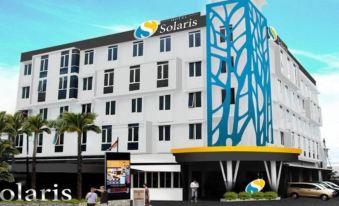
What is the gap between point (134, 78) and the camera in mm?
46375

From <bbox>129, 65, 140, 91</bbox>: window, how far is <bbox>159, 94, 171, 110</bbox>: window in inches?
125

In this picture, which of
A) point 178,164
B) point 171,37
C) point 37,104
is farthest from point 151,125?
point 37,104

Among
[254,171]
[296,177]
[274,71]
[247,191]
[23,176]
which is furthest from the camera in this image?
[296,177]

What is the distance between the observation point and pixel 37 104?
5253 cm

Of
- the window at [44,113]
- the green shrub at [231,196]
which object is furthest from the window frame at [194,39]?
the window at [44,113]

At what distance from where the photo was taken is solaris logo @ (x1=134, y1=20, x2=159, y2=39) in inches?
1818

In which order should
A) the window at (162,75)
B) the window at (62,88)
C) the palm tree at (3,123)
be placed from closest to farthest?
the palm tree at (3,123), the window at (162,75), the window at (62,88)

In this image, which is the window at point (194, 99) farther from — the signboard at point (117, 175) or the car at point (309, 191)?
the signboard at point (117, 175)

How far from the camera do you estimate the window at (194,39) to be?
43.8 metres

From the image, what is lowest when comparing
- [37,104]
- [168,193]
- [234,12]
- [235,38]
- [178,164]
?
[168,193]

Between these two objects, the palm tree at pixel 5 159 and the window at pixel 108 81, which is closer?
the palm tree at pixel 5 159

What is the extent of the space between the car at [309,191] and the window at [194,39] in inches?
671

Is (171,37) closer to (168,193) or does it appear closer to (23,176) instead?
(168,193)

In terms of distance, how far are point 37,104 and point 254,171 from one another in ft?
91.7
